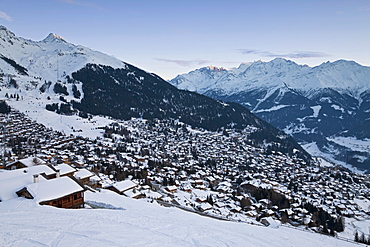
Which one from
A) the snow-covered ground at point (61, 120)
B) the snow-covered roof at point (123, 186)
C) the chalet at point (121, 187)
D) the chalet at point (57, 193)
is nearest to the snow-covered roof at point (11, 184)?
the chalet at point (57, 193)

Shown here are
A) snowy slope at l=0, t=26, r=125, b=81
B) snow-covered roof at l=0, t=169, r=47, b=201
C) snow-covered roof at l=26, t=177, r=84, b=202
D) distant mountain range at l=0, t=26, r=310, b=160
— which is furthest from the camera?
Result: snowy slope at l=0, t=26, r=125, b=81

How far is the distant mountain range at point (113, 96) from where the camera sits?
111 metres

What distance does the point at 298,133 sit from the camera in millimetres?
196750

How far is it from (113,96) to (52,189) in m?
123

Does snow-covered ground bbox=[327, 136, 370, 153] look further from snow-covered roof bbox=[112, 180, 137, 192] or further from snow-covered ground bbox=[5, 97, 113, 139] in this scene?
snow-covered roof bbox=[112, 180, 137, 192]

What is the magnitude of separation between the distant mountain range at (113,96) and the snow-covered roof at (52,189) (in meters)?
87.6

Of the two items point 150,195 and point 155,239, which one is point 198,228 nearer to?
point 155,239

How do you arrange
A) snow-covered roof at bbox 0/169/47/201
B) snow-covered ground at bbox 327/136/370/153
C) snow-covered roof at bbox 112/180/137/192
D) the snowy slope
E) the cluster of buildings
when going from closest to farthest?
snow-covered roof at bbox 0/169/47/201 < the cluster of buildings < snow-covered roof at bbox 112/180/137/192 < snow-covered ground at bbox 327/136/370/153 < the snowy slope

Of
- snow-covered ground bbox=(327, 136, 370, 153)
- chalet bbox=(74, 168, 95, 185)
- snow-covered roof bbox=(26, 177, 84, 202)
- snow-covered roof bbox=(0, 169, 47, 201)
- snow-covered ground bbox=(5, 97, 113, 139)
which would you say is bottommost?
snow-covered ground bbox=(327, 136, 370, 153)

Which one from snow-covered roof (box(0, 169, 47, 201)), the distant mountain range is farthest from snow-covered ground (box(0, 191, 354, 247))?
the distant mountain range

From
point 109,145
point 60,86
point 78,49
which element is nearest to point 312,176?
point 109,145

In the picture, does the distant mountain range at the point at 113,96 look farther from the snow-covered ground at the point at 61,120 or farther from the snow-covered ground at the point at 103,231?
the snow-covered ground at the point at 103,231

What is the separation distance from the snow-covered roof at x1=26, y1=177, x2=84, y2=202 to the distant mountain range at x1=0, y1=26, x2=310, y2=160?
87576 millimetres

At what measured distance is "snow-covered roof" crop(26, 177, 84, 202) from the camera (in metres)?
14.4
